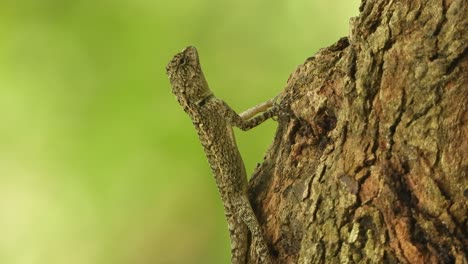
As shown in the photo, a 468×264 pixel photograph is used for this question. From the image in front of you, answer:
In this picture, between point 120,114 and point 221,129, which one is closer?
point 221,129

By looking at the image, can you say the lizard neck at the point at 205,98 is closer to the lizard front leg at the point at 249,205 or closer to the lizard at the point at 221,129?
the lizard at the point at 221,129

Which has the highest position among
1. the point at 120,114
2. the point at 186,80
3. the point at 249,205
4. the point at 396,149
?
the point at 120,114

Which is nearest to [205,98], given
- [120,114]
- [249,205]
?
[249,205]

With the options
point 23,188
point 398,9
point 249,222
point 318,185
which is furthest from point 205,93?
point 23,188

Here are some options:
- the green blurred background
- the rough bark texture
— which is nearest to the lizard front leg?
the rough bark texture

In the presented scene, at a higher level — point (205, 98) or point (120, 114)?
point (120, 114)

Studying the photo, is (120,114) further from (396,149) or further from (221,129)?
(396,149)
